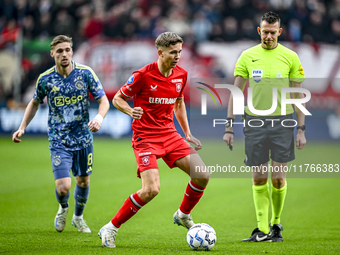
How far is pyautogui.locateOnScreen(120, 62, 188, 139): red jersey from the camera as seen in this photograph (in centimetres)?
506

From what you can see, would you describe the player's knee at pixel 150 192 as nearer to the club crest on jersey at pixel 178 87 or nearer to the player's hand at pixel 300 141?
the club crest on jersey at pixel 178 87

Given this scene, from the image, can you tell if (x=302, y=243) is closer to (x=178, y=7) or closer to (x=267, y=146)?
(x=267, y=146)

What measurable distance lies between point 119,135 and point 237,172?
784 centimetres

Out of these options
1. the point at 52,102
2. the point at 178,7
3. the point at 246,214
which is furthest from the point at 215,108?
the point at 52,102

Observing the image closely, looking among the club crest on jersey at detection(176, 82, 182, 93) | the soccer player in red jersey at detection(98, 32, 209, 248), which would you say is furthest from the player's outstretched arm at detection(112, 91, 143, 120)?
the club crest on jersey at detection(176, 82, 182, 93)

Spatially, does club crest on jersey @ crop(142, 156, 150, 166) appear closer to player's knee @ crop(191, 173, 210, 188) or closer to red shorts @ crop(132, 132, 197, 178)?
red shorts @ crop(132, 132, 197, 178)

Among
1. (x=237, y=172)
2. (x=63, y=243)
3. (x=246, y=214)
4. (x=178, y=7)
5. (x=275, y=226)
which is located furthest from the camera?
(x=178, y=7)

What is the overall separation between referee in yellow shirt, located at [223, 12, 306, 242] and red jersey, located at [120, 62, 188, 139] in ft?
2.36

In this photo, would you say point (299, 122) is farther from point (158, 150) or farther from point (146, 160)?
point (146, 160)

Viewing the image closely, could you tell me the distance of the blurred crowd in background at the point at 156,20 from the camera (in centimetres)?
2083

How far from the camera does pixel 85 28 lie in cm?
2125

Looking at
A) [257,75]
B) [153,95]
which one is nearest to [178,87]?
[153,95]

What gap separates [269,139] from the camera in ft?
17.5

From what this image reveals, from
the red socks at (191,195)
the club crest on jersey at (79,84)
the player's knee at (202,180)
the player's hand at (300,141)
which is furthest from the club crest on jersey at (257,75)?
the club crest on jersey at (79,84)
